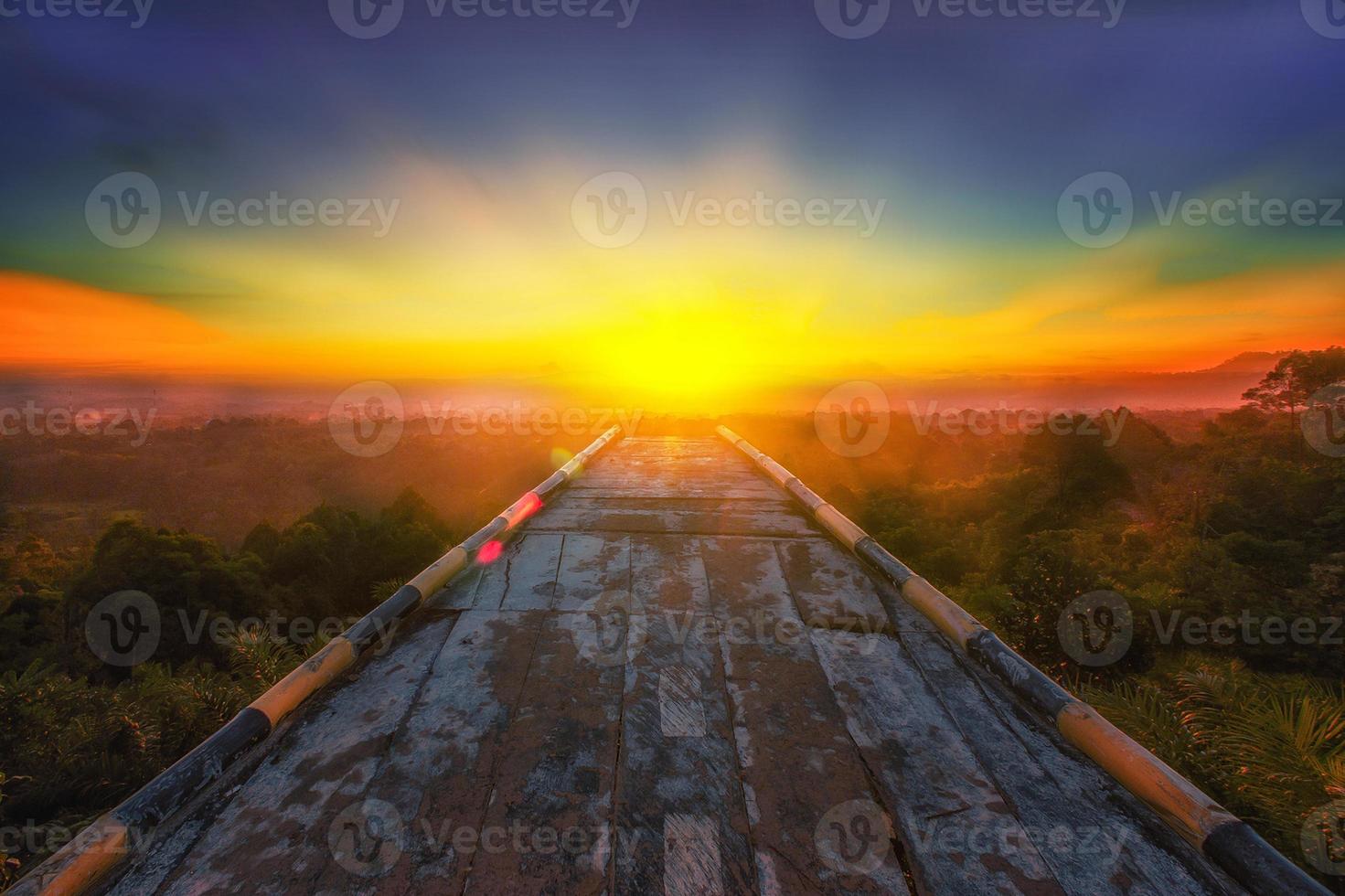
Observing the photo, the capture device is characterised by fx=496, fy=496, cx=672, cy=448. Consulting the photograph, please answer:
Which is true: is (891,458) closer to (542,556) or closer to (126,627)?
(542,556)

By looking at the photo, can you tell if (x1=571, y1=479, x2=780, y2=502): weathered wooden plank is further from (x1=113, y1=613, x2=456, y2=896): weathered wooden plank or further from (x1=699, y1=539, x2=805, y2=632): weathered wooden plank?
(x1=113, y1=613, x2=456, y2=896): weathered wooden plank

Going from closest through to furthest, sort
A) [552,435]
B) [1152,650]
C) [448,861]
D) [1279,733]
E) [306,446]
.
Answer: [448,861] → [1279,733] → [1152,650] → [552,435] → [306,446]

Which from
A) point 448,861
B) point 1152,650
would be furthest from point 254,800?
point 1152,650

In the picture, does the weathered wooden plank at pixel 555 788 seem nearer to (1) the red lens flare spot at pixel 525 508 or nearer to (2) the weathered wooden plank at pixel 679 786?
(2) the weathered wooden plank at pixel 679 786

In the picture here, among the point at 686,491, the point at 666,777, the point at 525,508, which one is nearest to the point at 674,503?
the point at 686,491

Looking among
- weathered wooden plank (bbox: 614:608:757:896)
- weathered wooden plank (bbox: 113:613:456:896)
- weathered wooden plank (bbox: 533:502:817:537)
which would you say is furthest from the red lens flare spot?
weathered wooden plank (bbox: 614:608:757:896)

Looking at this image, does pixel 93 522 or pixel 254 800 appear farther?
pixel 93 522

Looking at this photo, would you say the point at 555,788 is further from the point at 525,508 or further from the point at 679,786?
the point at 525,508
